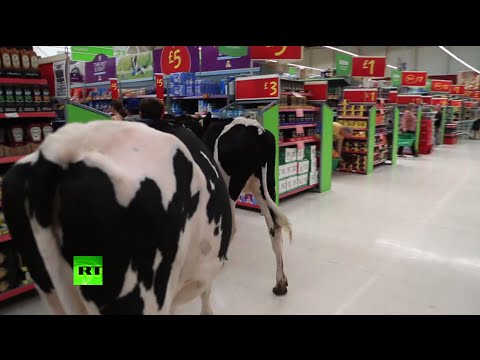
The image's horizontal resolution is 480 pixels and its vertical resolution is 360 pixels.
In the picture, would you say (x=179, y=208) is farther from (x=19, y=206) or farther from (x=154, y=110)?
(x=154, y=110)

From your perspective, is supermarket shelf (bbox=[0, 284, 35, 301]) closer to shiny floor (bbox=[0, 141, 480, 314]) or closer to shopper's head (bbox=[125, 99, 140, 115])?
shiny floor (bbox=[0, 141, 480, 314])

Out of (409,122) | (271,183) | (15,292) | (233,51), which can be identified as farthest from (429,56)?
(15,292)

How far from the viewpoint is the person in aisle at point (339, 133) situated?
7.79m

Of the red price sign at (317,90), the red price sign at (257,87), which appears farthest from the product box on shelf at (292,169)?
the red price sign at (317,90)

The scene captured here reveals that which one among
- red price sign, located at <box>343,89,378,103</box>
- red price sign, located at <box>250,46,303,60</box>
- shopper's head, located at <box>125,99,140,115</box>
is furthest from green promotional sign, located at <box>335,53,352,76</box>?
shopper's head, located at <box>125,99,140,115</box>

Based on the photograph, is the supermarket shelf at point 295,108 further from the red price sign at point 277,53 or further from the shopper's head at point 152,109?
the shopper's head at point 152,109

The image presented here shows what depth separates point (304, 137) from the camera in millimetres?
6238

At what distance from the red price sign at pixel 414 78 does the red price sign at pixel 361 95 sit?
640cm

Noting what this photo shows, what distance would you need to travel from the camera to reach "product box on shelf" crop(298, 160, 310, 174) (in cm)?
609

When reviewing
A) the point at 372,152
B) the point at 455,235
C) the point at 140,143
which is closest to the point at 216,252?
the point at 140,143

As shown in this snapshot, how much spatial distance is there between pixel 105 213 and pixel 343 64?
971 centimetres

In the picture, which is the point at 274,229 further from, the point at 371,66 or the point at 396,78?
the point at 396,78

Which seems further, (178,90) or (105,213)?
(178,90)

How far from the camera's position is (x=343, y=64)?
31.6 ft
